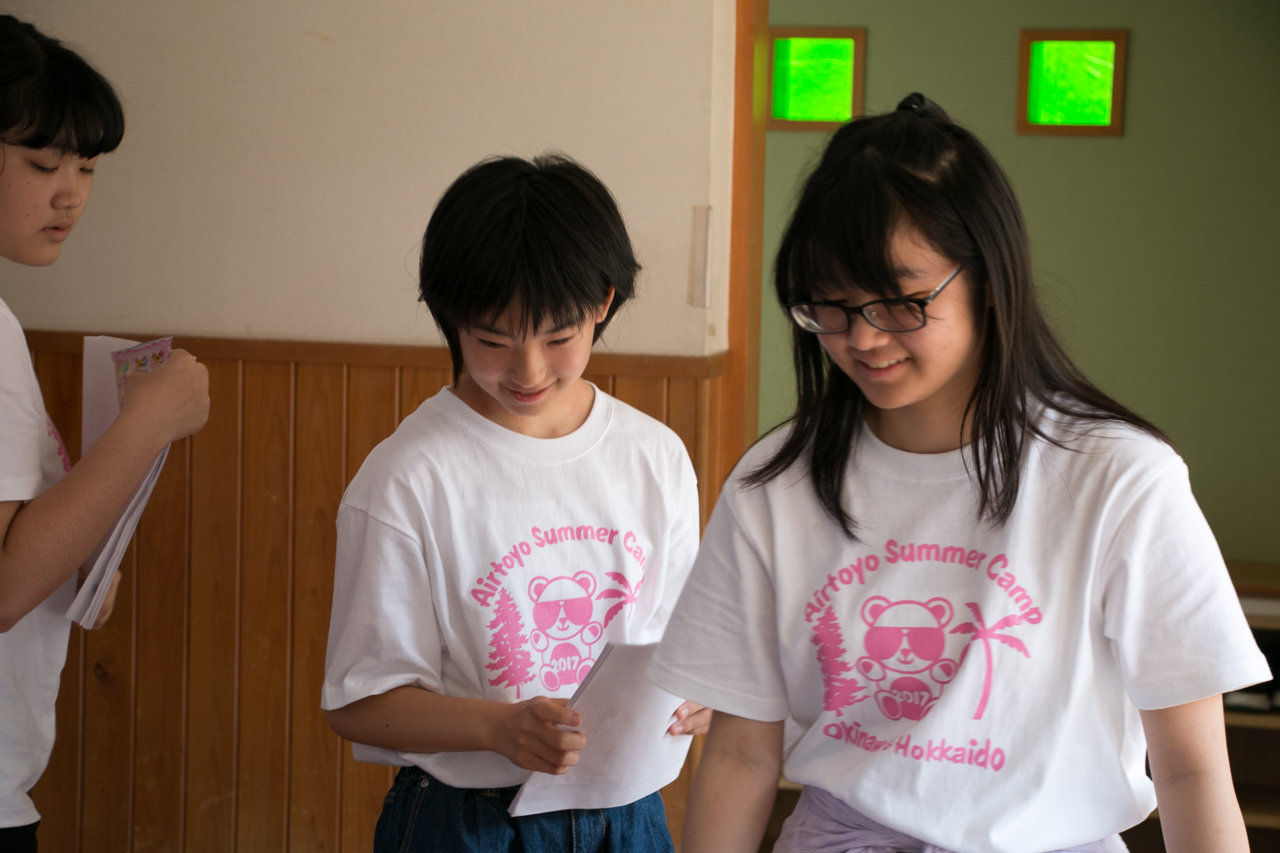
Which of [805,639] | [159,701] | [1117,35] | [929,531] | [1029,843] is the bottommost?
[159,701]

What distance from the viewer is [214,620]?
204 centimetres

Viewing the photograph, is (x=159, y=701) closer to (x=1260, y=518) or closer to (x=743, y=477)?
(x=743, y=477)

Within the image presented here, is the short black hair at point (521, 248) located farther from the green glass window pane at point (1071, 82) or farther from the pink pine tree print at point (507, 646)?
the green glass window pane at point (1071, 82)

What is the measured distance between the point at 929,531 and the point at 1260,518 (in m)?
3.20

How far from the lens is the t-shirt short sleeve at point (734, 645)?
3.15 ft

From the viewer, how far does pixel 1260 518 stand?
11.6 ft

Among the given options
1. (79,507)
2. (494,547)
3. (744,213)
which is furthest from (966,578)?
(744,213)

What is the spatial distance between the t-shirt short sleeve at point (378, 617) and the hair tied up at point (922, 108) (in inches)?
25.6

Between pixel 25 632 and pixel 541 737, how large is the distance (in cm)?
67

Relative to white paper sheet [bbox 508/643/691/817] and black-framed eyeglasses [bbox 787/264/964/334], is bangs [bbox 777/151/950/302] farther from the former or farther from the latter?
white paper sheet [bbox 508/643/691/817]

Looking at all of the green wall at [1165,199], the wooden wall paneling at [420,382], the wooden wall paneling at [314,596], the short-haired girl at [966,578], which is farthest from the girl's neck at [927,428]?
the green wall at [1165,199]

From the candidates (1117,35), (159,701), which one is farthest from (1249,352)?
(159,701)

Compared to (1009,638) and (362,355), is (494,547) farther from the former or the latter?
(362,355)

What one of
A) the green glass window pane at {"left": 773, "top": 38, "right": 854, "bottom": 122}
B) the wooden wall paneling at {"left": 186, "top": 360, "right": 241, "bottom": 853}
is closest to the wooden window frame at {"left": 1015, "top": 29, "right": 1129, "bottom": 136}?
the green glass window pane at {"left": 773, "top": 38, "right": 854, "bottom": 122}
